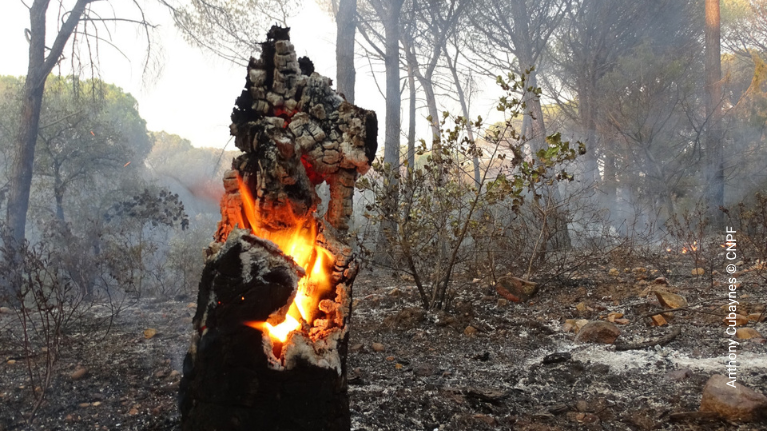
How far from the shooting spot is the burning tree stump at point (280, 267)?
6.29 feet

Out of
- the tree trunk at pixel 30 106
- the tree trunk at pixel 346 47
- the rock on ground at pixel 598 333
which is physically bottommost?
the rock on ground at pixel 598 333

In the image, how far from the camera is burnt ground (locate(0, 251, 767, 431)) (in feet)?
8.43

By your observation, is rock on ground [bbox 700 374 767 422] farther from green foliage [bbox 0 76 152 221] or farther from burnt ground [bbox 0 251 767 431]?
green foliage [bbox 0 76 152 221]

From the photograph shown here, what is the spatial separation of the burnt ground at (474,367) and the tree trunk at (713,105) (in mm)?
8076

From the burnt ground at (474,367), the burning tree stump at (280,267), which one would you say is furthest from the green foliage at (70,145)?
the burning tree stump at (280,267)

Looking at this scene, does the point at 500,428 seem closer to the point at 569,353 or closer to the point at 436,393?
the point at 436,393

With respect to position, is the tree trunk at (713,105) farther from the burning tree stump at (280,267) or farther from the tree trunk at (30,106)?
the tree trunk at (30,106)

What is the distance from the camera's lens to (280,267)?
1938 millimetres

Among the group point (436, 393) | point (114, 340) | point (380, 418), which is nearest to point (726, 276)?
point (436, 393)

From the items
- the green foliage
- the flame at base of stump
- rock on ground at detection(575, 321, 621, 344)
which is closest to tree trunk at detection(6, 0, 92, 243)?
the green foliage

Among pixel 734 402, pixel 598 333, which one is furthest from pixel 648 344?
pixel 734 402

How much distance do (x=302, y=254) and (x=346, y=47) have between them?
850cm

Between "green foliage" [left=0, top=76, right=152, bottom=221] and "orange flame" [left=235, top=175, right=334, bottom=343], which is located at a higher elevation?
"green foliage" [left=0, top=76, right=152, bottom=221]

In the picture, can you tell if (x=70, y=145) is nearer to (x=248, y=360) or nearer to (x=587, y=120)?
(x=248, y=360)
